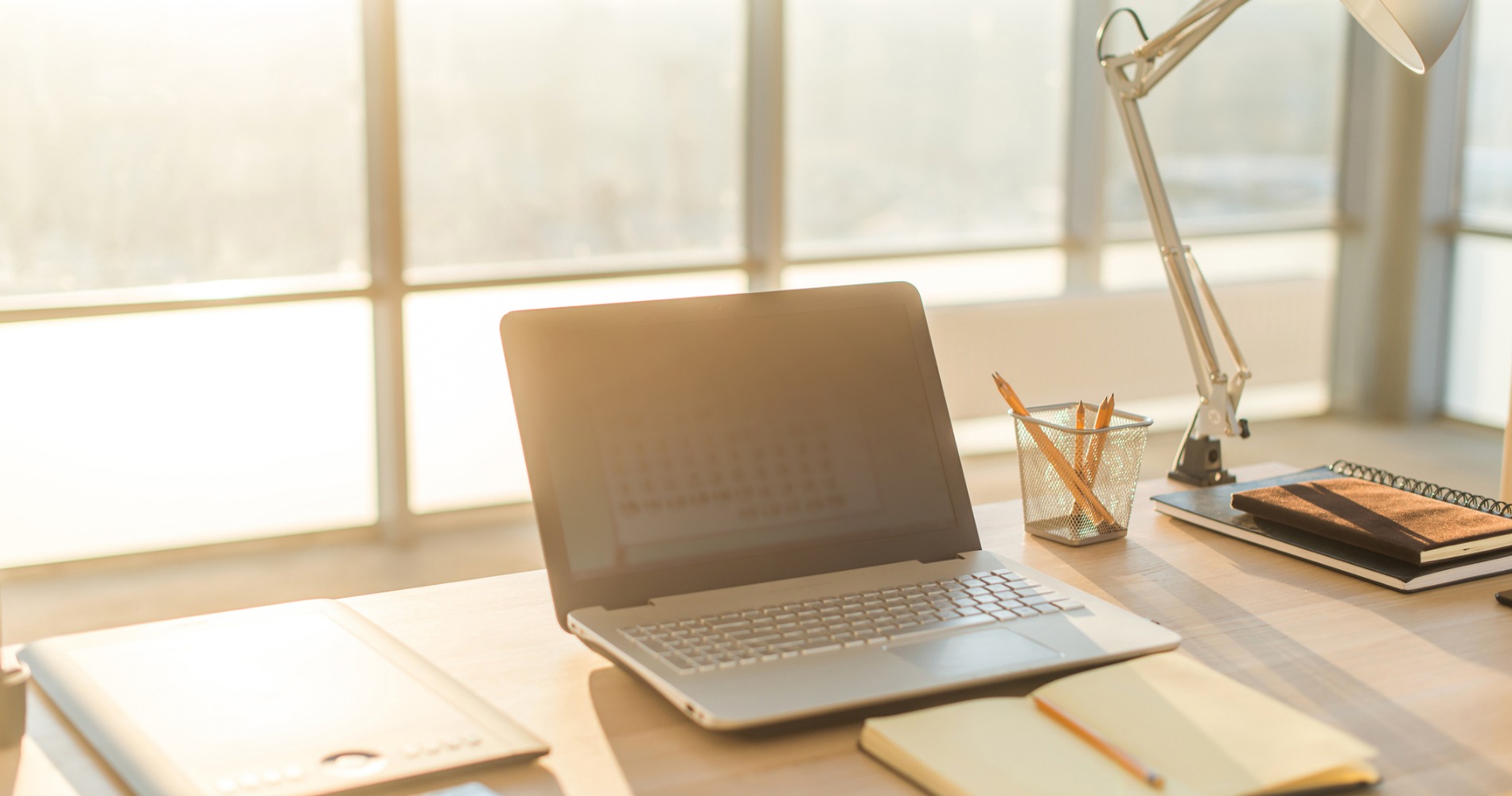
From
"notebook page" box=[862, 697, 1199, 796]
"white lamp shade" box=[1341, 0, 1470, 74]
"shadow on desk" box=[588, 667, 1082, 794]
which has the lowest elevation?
"shadow on desk" box=[588, 667, 1082, 794]

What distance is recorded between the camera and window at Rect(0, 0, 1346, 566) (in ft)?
10.6

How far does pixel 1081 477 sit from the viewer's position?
1.32 m

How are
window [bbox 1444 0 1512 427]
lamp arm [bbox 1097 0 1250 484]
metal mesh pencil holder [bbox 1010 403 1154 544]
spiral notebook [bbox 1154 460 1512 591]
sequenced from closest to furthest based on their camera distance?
spiral notebook [bbox 1154 460 1512 591], metal mesh pencil holder [bbox 1010 403 1154 544], lamp arm [bbox 1097 0 1250 484], window [bbox 1444 0 1512 427]

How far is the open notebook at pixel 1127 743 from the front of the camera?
795 millimetres

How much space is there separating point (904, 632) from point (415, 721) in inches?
13.7

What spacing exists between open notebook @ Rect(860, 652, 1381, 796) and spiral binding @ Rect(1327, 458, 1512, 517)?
571 millimetres

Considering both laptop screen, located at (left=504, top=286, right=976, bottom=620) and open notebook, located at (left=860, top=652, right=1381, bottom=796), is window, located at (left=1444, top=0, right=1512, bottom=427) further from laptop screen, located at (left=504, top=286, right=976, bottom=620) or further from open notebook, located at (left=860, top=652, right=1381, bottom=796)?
open notebook, located at (left=860, top=652, right=1381, bottom=796)

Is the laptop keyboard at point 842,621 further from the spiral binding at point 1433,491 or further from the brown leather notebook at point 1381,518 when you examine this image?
the spiral binding at point 1433,491

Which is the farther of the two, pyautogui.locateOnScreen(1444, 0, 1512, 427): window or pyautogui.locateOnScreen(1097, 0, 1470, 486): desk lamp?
pyautogui.locateOnScreen(1444, 0, 1512, 427): window

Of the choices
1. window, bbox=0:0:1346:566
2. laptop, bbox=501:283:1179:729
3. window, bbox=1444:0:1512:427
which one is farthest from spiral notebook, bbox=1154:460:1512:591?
window, bbox=1444:0:1512:427

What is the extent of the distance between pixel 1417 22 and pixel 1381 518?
44 cm

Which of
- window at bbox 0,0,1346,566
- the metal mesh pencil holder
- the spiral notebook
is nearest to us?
the spiral notebook

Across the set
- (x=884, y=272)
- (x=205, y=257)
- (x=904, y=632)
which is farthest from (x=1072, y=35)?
(x=904, y=632)

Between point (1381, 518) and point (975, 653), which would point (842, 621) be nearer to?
point (975, 653)
